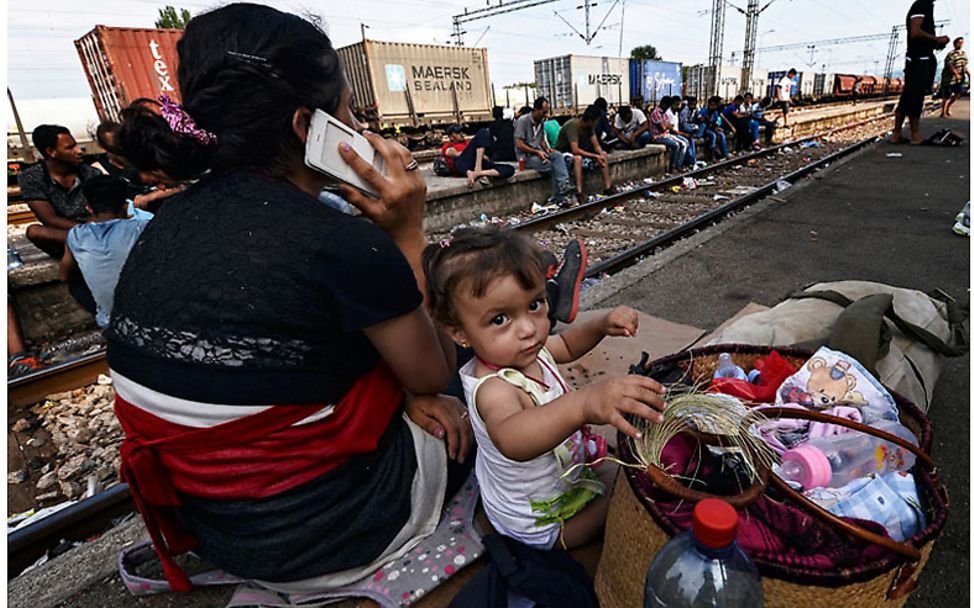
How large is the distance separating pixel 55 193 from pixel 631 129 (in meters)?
11.7

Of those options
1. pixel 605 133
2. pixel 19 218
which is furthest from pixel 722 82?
pixel 19 218

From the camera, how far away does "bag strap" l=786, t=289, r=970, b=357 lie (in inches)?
87.4

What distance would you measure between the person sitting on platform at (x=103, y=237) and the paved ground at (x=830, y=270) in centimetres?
267

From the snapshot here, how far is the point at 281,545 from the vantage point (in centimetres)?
127

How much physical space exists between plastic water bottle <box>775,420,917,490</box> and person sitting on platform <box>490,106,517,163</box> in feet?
32.4

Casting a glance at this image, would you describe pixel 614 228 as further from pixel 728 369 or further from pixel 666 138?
pixel 666 138

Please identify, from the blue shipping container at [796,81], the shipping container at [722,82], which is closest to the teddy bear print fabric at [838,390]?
the shipping container at [722,82]

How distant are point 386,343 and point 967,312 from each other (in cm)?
298

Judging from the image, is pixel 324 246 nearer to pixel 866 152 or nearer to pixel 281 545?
pixel 281 545

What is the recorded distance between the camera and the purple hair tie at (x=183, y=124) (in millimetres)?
1165

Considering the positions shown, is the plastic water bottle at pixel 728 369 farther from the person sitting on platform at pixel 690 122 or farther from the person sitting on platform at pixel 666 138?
the person sitting on platform at pixel 690 122

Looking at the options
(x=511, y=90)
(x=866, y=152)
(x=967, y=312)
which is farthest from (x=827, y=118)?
(x=967, y=312)

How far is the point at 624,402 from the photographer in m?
1.08

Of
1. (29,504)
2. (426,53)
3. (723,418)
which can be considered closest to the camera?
(723,418)
